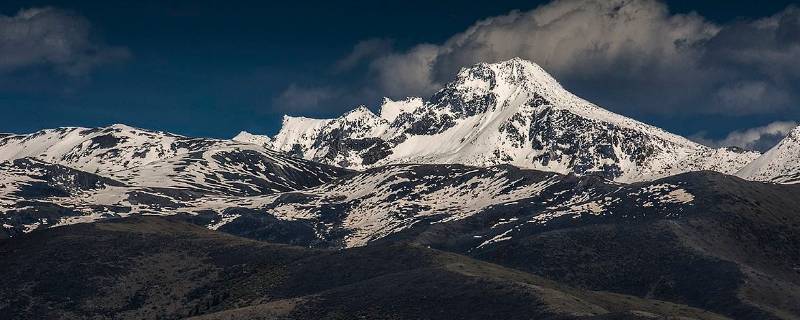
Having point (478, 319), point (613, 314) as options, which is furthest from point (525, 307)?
point (613, 314)

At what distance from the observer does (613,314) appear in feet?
591

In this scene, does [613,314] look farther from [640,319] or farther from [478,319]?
[478,319]

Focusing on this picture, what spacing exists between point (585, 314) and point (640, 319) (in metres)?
14.4

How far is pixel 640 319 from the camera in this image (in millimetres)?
177125

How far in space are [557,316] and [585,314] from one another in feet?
15.7

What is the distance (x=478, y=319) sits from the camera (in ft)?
652

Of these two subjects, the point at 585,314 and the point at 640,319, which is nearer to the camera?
the point at 640,319

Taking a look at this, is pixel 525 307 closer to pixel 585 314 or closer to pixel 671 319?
pixel 585 314

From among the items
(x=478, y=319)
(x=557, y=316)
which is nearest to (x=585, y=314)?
(x=557, y=316)

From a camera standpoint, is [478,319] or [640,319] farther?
[478,319]

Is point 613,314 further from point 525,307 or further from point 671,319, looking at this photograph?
point 525,307

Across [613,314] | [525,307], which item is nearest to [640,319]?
[613,314]

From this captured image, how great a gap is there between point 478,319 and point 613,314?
26.5 meters

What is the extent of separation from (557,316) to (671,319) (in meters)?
18.3
